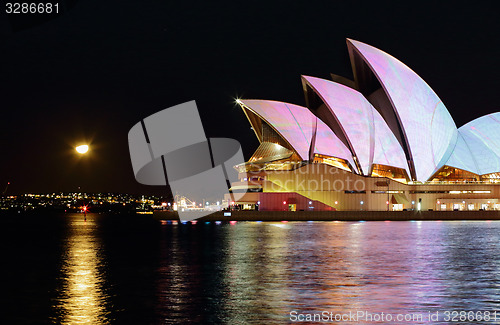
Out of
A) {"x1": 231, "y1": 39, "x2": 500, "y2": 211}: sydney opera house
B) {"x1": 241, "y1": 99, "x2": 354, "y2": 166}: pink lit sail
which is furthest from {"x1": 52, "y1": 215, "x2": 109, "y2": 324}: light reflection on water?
{"x1": 241, "y1": 99, "x2": 354, "y2": 166}: pink lit sail

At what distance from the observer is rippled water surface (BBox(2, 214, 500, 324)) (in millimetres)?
14055

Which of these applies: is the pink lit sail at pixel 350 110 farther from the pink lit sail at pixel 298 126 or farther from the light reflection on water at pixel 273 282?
the light reflection on water at pixel 273 282

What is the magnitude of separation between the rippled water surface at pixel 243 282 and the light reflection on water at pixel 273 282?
29 millimetres

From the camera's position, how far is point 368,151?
6112 centimetres

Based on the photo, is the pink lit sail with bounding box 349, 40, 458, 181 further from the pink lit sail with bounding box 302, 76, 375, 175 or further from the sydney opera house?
the pink lit sail with bounding box 302, 76, 375, 175

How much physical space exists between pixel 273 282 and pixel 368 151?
4433cm

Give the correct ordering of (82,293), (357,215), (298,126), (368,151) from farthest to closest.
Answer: (357,215)
(298,126)
(368,151)
(82,293)

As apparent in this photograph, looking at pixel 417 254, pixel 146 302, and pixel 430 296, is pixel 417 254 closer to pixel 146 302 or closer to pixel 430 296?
pixel 430 296

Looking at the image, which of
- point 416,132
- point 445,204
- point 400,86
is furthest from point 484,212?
point 400,86

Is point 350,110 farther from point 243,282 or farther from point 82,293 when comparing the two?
point 82,293

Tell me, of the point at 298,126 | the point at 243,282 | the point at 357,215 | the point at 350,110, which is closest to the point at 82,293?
the point at 243,282

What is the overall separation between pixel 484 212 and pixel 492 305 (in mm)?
56834

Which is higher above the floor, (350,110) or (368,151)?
(350,110)

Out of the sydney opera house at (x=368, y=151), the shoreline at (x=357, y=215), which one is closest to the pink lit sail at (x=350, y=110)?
the sydney opera house at (x=368, y=151)
